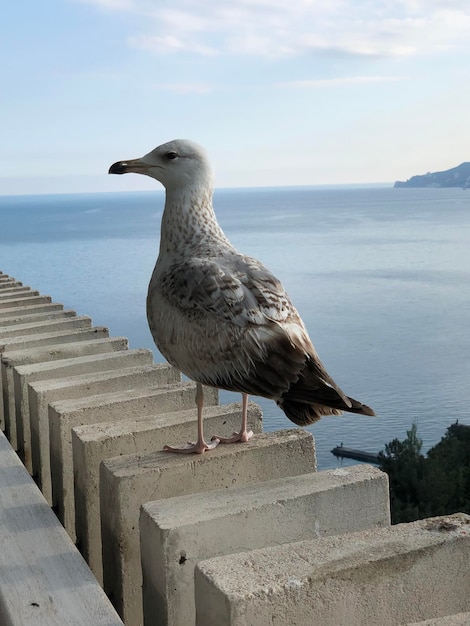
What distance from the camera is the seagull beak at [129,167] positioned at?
4242 millimetres

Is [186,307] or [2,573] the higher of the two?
[186,307]

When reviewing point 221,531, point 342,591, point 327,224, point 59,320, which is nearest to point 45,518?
point 221,531

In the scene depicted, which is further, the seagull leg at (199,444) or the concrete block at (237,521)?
the seagull leg at (199,444)

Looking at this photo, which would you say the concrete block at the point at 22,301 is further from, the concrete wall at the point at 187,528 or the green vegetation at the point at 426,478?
the green vegetation at the point at 426,478

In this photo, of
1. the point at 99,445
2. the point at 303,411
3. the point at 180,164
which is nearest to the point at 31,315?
the point at 180,164

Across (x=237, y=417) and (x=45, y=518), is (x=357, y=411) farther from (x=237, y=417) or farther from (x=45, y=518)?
(x=45, y=518)

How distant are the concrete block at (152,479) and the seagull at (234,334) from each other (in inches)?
5.8

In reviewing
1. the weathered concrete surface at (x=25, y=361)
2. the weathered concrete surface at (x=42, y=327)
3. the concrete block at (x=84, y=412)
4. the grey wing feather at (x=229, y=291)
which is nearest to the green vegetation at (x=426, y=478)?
the weathered concrete surface at (x=42, y=327)

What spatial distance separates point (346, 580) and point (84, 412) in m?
1.93

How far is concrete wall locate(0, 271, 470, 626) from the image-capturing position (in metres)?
2.40

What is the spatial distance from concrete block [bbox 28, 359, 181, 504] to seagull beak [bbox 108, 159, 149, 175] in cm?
111

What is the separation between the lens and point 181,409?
4.28 m

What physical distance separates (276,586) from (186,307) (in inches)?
65.3

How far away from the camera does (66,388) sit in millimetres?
4375
